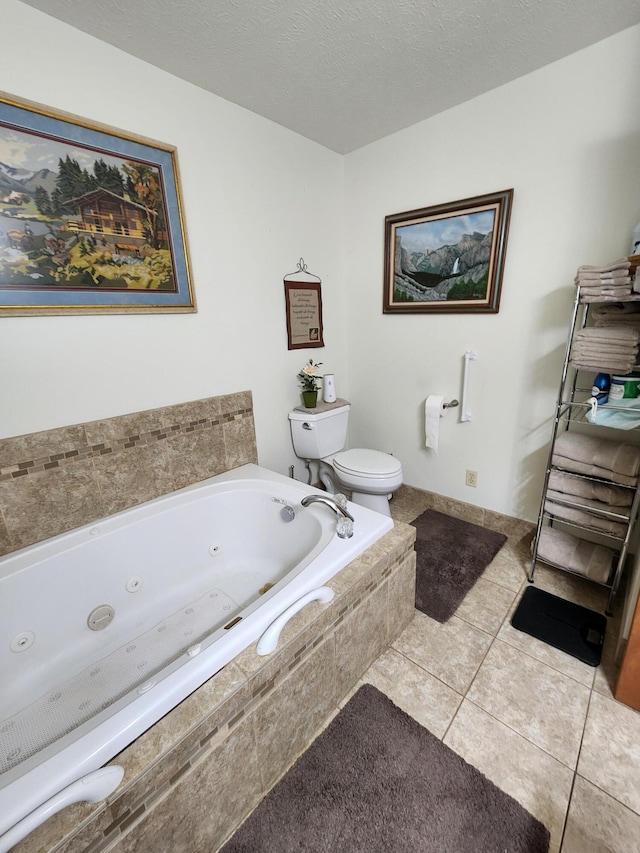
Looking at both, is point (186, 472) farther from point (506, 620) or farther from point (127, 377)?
point (506, 620)

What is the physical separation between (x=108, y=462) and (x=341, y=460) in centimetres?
122

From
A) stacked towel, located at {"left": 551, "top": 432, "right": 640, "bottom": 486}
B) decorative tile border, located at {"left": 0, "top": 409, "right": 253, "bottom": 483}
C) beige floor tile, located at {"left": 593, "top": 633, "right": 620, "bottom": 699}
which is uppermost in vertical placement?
Result: decorative tile border, located at {"left": 0, "top": 409, "right": 253, "bottom": 483}

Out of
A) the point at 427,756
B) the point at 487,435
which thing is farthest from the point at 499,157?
the point at 427,756

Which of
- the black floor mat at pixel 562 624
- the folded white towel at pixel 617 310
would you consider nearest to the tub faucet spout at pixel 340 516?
the black floor mat at pixel 562 624

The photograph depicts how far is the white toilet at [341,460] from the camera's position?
6.70 feet

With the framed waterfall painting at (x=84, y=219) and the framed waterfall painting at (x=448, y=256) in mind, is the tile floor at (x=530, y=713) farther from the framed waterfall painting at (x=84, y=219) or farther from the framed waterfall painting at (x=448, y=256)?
the framed waterfall painting at (x=84, y=219)

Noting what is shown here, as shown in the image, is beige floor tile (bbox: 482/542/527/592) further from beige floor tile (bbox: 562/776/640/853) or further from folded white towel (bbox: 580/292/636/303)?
folded white towel (bbox: 580/292/636/303)

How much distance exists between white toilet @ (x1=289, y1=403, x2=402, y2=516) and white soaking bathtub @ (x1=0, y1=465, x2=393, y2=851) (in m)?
0.42

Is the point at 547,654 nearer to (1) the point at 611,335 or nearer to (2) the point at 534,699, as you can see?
(2) the point at 534,699

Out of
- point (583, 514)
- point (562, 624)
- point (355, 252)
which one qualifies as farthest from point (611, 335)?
point (355, 252)

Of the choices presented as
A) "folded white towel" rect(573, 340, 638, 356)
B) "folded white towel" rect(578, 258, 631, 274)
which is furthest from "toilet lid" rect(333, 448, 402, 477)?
"folded white towel" rect(578, 258, 631, 274)

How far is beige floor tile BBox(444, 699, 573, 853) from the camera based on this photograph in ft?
3.28

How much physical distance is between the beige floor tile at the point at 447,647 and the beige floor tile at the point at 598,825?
1.24 feet

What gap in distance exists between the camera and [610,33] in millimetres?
1374
